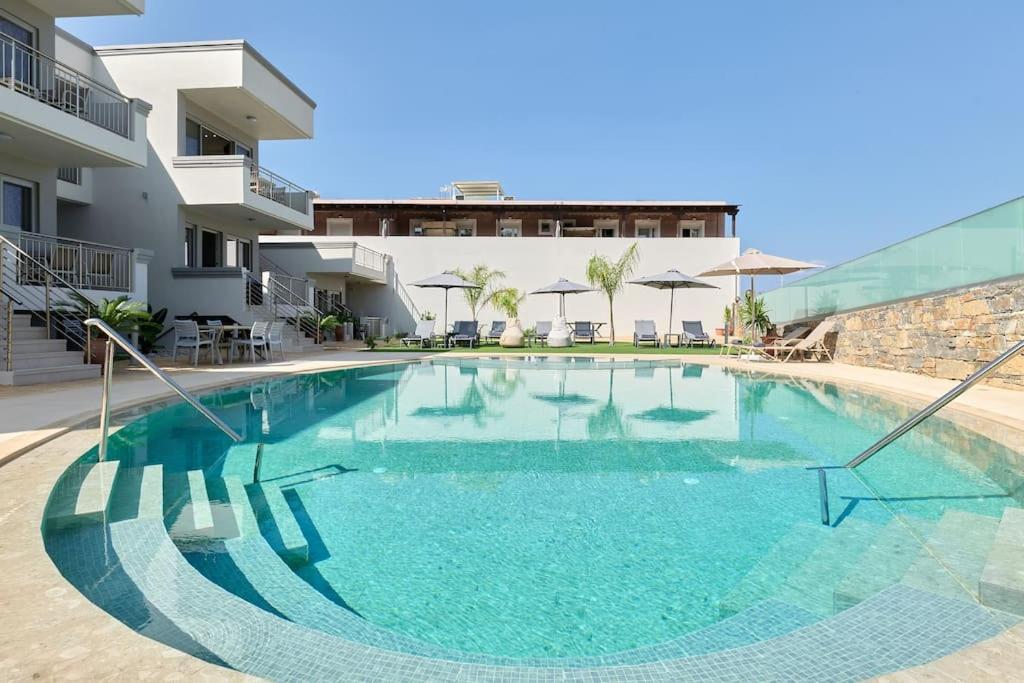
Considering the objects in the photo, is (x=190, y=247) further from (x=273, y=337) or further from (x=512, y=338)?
(x=512, y=338)

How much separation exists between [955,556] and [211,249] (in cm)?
1965

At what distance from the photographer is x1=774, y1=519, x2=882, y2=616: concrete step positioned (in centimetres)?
287

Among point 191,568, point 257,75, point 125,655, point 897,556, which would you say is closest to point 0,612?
point 125,655

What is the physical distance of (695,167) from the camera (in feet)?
102

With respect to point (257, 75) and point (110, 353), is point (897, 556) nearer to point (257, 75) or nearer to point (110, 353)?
point (110, 353)

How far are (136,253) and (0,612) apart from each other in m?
12.8

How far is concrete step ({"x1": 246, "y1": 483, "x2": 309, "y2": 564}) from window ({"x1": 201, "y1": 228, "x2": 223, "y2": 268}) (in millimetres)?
15957

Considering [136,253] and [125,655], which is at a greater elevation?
[136,253]

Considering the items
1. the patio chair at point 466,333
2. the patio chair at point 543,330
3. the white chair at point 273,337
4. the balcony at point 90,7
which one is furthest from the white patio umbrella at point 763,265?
the balcony at point 90,7

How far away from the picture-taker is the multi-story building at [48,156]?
10.3m

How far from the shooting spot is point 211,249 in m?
18.7

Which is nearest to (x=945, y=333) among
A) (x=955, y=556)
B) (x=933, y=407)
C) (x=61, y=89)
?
(x=933, y=407)

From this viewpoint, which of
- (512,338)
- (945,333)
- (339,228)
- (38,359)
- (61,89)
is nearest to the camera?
(38,359)

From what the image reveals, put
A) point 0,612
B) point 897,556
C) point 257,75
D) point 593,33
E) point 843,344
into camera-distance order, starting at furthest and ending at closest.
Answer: point 593,33 < point 257,75 < point 843,344 < point 897,556 < point 0,612
